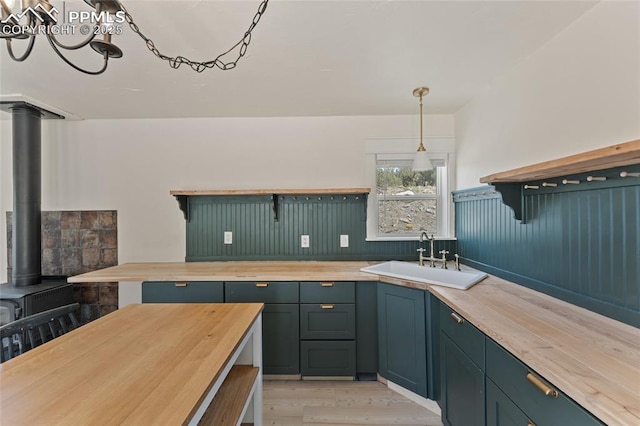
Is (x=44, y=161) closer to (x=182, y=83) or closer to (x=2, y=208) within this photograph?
(x=2, y=208)

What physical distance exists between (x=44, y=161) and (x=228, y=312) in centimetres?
289

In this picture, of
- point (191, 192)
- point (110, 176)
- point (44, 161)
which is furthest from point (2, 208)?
point (191, 192)

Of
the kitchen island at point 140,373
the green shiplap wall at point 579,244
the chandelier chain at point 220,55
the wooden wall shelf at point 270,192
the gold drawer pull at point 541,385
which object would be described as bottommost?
the gold drawer pull at point 541,385

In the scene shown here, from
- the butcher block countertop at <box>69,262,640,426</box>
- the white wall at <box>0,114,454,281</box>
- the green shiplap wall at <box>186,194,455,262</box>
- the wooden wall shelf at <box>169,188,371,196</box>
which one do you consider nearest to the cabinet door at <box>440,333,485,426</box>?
the butcher block countertop at <box>69,262,640,426</box>

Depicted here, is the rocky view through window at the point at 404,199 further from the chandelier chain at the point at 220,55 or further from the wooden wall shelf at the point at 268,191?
the chandelier chain at the point at 220,55

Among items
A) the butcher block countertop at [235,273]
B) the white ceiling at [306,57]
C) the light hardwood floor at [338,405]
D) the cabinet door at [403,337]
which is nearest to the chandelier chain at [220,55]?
the white ceiling at [306,57]

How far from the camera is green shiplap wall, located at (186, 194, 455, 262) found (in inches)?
105

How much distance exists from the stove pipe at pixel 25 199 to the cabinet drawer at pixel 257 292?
184 centimetres

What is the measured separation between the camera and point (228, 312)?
4.46ft

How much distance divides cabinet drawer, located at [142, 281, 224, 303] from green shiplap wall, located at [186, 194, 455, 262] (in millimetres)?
547

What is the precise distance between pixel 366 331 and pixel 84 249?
9.36ft

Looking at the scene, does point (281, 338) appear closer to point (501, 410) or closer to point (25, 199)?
point (501, 410)

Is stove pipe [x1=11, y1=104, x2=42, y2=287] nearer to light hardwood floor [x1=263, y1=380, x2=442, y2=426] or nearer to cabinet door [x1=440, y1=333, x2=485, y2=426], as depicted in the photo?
light hardwood floor [x1=263, y1=380, x2=442, y2=426]

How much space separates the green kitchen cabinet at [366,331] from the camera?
6.97 feet
